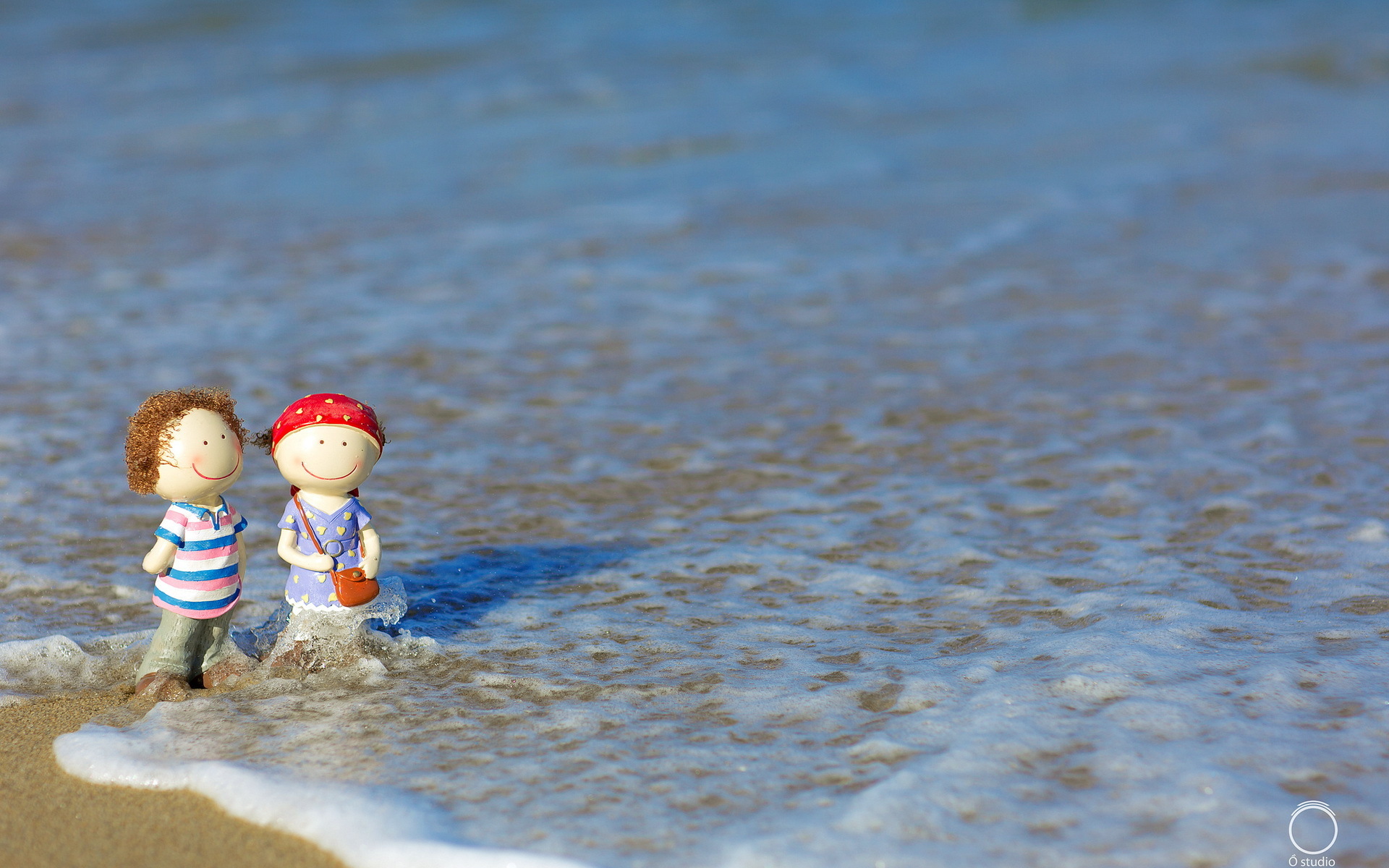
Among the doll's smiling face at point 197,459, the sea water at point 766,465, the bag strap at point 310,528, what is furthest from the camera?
the bag strap at point 310,528

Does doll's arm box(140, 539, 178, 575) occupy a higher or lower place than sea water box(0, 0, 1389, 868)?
higher

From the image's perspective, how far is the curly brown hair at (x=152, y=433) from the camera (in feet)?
8.76

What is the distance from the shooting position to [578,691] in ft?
9.55

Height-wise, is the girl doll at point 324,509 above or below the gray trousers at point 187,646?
above

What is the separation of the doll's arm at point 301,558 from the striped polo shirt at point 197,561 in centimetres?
11

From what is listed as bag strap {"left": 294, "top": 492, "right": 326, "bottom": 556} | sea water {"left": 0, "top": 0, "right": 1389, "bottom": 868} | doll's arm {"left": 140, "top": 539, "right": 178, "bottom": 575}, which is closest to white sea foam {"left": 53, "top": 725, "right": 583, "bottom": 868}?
sea water {"left": 0, "top": 0, "right": 1389, "bottom": 868}

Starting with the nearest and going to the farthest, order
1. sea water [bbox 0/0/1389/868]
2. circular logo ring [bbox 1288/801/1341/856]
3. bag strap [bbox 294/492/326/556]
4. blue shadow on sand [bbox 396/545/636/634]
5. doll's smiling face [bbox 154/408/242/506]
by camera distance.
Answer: circular logo ring [bbox 1288/801/1341/856]
sea water [bbox 0/0/1389/868]
doll's smiling face [bbox 154/408/242/506]
bag strap [bbox 294/492/326/556]
blue shadow on sand [bbox 396/545/636/634]

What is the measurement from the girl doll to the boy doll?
0.38ft

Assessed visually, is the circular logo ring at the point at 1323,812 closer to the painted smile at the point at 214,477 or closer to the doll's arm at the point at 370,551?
the doll's arm at the point at 370,551

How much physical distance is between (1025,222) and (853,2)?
428 inches

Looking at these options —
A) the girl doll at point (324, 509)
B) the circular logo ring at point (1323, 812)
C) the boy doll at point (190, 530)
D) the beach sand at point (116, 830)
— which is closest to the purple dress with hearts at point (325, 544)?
the girl doll at point (324, 509)

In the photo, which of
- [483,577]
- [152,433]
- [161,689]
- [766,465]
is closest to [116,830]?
[161,689]

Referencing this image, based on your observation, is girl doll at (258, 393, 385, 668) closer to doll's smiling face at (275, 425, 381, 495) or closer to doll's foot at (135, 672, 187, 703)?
doll's smiling face at (275, 425, 381, 495)

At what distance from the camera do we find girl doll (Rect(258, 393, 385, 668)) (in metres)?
2.72
